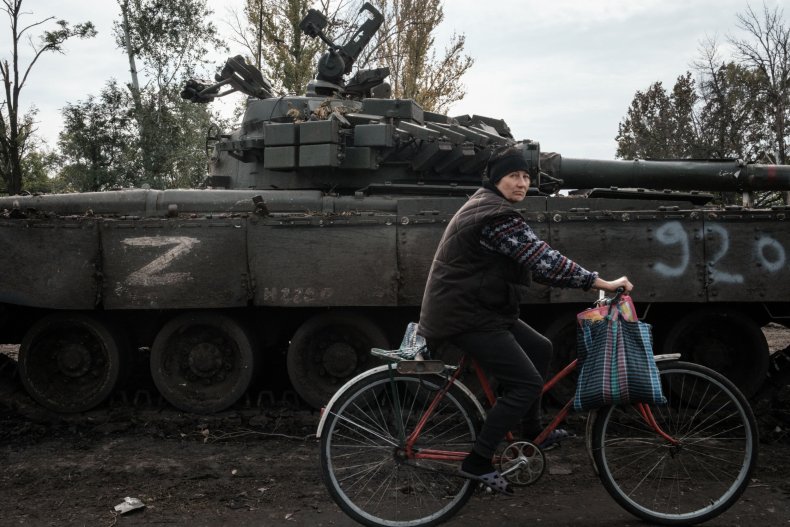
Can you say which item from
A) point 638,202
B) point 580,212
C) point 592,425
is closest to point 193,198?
point 580,212

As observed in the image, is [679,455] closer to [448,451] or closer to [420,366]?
[448,451]

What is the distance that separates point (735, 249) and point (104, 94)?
22.5m

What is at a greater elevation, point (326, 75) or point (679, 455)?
point (326, 75)

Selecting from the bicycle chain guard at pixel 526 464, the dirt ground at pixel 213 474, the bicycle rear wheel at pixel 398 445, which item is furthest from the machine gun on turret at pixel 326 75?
the bicycle chain guard at pixel 526 464

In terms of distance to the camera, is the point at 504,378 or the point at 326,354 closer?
the point at 504,378

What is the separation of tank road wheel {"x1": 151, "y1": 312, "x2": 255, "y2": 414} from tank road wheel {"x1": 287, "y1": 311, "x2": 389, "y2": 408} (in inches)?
16.8

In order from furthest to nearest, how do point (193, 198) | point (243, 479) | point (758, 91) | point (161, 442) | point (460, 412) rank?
point (758, 91) < point (193, 198) < point (161, 442) < point (243, 479) < point (460, 412)

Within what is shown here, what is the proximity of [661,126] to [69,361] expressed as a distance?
3019 cm

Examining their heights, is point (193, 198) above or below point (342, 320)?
above

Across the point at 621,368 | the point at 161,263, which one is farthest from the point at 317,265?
the point at 621,368

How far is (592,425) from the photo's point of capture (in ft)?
13.2

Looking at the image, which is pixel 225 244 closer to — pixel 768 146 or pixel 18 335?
pixel 18 335

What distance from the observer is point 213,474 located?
5.20 m

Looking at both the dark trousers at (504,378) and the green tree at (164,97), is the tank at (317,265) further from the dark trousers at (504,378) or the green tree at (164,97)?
the green tree at (164,97)
